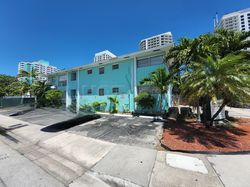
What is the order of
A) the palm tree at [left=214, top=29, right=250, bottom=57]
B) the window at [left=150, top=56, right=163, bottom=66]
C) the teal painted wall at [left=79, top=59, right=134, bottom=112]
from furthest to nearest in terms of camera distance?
1. the teal painted wall at [left=79, top=59, right=134, bottom=112]
2. the window at [left=150, top=56, right=163, bottom=66]
3. the palm tree at [left=214, top=29, right=250, bottom=57]

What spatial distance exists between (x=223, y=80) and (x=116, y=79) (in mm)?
10396

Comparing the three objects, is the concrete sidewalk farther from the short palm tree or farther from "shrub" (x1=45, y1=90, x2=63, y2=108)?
"shrub" (x1=45, y1=90, x2=63, y2=108)

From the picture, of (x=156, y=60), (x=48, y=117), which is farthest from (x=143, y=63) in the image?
(x=48, y=117)

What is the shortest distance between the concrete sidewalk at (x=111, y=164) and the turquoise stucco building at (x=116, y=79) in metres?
7.66

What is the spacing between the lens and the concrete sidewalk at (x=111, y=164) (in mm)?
3002

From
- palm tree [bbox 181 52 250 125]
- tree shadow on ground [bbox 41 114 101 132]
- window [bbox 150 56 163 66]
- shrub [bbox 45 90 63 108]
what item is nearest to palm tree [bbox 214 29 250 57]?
palm tree [bbox 181 52 250 125]

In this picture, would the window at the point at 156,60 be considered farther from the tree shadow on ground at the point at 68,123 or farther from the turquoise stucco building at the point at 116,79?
the tree shadow on ground at the point at 68,123

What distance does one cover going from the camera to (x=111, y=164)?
3.76 m

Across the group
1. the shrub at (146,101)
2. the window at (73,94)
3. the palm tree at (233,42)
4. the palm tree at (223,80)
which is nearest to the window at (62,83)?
the window at (73,94)

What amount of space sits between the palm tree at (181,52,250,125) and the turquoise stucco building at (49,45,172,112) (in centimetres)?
494

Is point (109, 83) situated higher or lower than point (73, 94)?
higher

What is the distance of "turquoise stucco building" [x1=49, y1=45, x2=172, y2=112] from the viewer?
40.4ft

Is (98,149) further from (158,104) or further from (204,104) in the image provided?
(158,104)

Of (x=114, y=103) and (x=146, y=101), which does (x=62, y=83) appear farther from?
(x=146, y=101)
